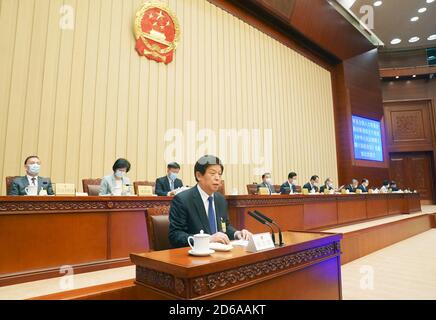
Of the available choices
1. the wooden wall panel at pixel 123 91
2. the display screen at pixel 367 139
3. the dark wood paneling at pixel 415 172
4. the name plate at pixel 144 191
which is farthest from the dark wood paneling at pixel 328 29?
the name plate at pixel 144 191

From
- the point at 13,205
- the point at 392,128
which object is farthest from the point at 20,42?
the point at 392,128

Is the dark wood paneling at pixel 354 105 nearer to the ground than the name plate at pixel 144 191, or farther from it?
farther from it

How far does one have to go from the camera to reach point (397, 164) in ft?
38.3

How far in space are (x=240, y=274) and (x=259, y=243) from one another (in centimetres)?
20

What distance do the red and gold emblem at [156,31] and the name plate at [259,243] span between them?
14.5 feet

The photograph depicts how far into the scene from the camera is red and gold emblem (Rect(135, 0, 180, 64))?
496 cm

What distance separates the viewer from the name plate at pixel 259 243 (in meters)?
1.29

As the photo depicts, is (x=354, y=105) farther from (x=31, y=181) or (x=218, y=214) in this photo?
(x=31, y=181)

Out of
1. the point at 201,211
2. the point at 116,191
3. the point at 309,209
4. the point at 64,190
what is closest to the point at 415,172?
the point at 309,209

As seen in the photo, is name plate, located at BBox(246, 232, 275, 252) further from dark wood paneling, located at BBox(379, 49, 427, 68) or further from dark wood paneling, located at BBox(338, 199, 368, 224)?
dark wood paneling, located at BBox(379, 49, 427, 68)

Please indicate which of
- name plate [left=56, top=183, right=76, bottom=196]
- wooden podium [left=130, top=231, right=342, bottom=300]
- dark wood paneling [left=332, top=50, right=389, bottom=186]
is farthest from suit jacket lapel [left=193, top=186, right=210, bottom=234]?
dark wood paneling [left=332, top=50, right=389, bottom=186]

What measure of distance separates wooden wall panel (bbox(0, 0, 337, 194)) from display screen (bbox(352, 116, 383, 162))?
122 inches

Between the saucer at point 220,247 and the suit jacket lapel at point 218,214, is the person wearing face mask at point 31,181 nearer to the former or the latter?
the suit jacket lapel at point 218,214

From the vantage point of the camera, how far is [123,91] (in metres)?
4.77
